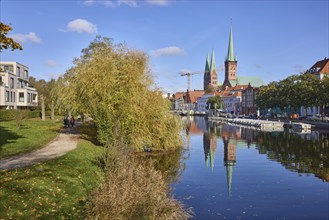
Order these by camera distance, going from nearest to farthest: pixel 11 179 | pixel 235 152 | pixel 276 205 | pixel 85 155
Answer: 1. pixel 11 179
2. pixel 276 205
3. pixel 85 155
4. pixel 235 152

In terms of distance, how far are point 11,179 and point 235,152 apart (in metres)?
27.4

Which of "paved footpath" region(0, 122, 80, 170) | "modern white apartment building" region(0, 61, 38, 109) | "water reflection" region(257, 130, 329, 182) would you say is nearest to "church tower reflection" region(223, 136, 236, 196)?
"water reflection" region(257, 130, 329, 182)

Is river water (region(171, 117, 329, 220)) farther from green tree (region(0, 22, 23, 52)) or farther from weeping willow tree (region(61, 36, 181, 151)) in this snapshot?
green tree (region(0, 22, 23, 52))

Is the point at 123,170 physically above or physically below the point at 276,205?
above

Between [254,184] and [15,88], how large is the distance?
2847 inches

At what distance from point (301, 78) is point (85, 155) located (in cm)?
7553

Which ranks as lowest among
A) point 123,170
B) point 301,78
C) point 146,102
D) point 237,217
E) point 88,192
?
point 237,217

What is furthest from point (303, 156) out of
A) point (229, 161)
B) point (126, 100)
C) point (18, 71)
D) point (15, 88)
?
point (18, 71)

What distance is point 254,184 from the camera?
879 inches

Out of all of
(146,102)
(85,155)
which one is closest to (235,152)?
(146,102)

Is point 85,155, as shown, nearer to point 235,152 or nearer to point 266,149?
point 235,152

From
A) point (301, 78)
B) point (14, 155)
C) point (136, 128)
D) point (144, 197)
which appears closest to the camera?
point (144, 197)

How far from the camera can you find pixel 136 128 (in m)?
29.7

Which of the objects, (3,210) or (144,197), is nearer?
(3,210)
